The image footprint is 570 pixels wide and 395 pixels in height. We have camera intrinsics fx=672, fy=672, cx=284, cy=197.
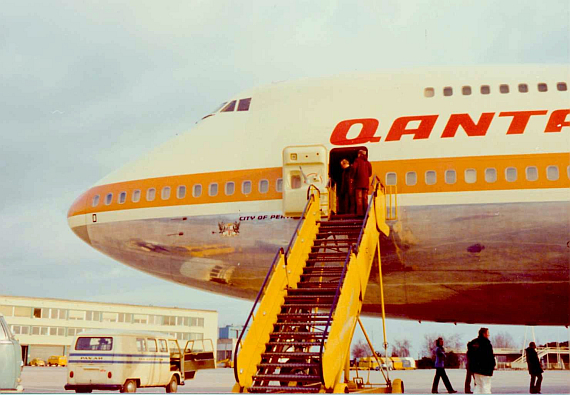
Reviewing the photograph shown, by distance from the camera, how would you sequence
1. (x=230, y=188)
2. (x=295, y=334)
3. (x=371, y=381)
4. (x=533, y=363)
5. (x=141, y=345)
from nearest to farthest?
(x=295, y=334)
(x=533, y=363)
(x=230, y=188)
(x=141, y=345)
(x=371, y=381)

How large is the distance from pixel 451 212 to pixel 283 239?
11.1 ft

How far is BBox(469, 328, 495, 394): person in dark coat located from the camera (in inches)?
382

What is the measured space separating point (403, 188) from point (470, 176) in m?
1.30

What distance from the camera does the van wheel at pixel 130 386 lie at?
13992 millimetres

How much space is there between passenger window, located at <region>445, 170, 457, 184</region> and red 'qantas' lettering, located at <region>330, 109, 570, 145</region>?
770 mm

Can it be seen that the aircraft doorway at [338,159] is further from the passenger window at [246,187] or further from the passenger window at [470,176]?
the passenger window at [470,176]

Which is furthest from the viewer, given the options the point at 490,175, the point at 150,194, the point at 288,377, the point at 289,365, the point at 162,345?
the point at 162,345

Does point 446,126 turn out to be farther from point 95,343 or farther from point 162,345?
point 95,343

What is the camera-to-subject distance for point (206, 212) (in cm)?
1431

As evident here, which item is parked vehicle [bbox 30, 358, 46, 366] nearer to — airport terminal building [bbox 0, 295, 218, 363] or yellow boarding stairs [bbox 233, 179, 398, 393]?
airport terminal building [bbox 0, 295, 218, 363]

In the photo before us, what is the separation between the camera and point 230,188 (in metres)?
14.2

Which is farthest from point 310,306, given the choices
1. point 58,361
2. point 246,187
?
point 58,361

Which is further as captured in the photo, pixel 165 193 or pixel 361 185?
pixel 165 193

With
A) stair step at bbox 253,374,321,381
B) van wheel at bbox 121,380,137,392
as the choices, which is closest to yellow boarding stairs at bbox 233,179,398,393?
stair step at bbox 253,374,321,381
